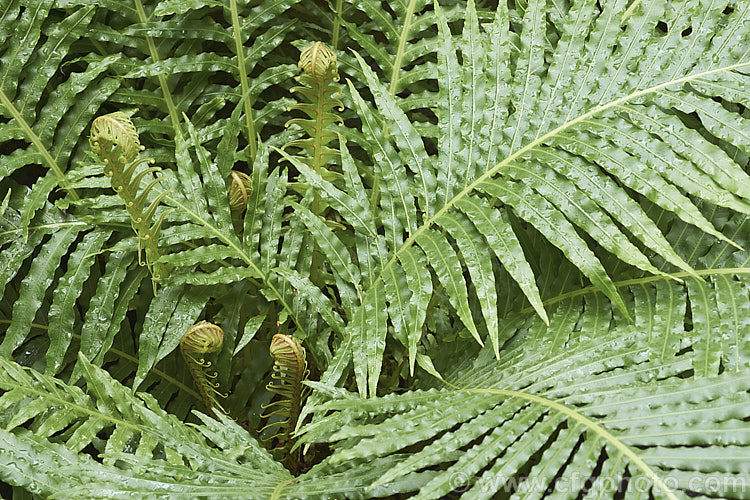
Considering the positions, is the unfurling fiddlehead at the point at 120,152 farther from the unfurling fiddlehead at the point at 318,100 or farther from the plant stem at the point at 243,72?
the plant stem at the point at 243,72

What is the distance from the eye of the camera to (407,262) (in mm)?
840

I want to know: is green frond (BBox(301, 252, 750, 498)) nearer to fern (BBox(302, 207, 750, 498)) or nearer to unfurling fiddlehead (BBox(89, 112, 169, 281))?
fern (BBox(302, 207, 750, 498))

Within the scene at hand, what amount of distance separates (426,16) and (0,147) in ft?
2.71

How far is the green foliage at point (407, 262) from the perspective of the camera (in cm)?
68

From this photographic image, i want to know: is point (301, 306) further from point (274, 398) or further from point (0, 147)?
point (0, 147)

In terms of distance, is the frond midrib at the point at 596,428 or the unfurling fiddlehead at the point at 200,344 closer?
the frond midrib at the point at 596,428

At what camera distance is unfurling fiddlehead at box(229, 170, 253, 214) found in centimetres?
99

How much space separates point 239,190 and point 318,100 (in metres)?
0.18

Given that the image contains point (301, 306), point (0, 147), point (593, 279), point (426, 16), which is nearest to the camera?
point (593, 279)

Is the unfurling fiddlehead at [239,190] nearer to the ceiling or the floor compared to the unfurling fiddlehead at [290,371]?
nearer to the ceiling

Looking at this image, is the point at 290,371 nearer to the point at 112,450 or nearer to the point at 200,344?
the point at 200,344

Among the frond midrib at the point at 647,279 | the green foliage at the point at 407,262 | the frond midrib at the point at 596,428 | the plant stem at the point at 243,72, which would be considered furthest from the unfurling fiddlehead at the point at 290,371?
the plant stem at the point at 243,72

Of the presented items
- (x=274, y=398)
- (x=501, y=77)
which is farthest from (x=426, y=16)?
(x=274, y=398)

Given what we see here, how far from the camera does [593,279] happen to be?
76 centimetres
